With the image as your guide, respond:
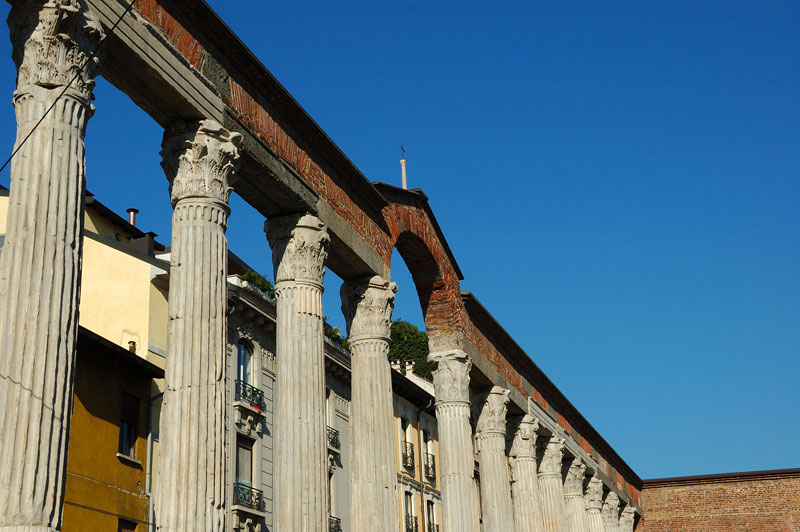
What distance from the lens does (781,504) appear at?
118ft

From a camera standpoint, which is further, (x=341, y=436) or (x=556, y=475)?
(x=341, y=436)

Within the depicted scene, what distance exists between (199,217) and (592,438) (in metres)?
20.4

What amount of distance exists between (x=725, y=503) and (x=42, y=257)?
3311cm

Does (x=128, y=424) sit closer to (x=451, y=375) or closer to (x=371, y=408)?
(x=451, y=375)

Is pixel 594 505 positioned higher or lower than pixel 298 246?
lower

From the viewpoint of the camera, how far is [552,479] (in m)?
24.7

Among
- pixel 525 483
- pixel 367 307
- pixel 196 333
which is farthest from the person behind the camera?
pixel 525 483

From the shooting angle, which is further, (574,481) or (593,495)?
(593,495)

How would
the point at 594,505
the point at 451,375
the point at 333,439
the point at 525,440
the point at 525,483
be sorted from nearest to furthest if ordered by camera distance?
the point at 451,375
the point at 525,483
the point at 525,440
the point at 333,439
the point at 594,505

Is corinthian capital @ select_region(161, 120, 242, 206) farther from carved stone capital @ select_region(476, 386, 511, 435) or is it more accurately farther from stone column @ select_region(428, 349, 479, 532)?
carved stone capital @ select_region(476, 386, 511, 435)

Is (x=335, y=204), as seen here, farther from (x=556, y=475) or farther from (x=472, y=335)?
(x=556, y=475)

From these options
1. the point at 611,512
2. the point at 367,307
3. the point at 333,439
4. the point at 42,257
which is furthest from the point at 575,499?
the point at 42,257

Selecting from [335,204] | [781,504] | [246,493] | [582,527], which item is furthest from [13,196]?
[781,504]

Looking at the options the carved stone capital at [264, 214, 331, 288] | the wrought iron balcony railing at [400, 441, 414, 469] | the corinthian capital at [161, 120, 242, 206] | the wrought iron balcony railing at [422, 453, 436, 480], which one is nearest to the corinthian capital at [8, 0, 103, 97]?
the corinthian capital at [161, 120, 242, 206]
